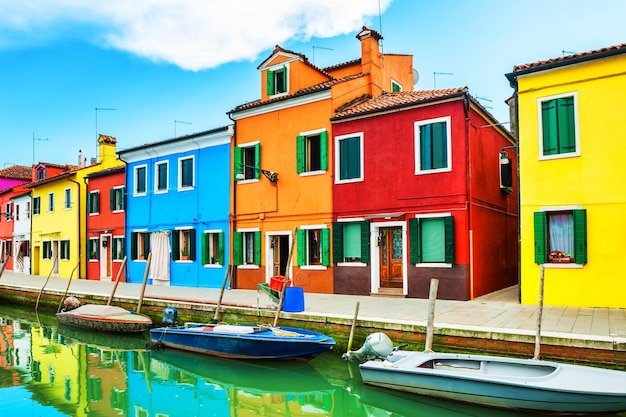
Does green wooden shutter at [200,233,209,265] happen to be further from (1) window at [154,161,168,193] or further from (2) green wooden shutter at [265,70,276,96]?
(2) green wooden shutter at [265,70,276,96]

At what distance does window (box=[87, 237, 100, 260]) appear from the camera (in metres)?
24.9

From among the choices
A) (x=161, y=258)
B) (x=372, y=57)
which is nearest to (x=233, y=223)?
(x=161, y=258)

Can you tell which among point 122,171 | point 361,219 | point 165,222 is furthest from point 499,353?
point 122,171

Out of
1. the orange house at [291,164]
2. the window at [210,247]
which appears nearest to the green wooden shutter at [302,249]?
the orange house at [291,164]

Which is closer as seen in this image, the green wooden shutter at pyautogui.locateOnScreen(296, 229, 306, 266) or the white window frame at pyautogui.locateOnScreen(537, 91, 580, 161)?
the white window frame at pyautogui.locateOnScreen(537, 91, 580, 161)

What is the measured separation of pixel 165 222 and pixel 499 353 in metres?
15.4

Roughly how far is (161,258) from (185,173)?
11.9 ft

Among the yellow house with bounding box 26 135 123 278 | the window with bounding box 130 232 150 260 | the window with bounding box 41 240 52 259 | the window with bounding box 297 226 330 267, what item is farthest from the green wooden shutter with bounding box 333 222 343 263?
the window with bounding box 41 240 52 259

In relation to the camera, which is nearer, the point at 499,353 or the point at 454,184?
the point at 499,353

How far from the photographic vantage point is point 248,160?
1847cm

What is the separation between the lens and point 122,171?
23.5 meters

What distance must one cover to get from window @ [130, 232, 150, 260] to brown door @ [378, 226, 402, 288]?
37.1 ft

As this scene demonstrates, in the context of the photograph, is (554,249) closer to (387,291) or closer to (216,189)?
(387,291)

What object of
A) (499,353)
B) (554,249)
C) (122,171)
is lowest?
(499,353)
